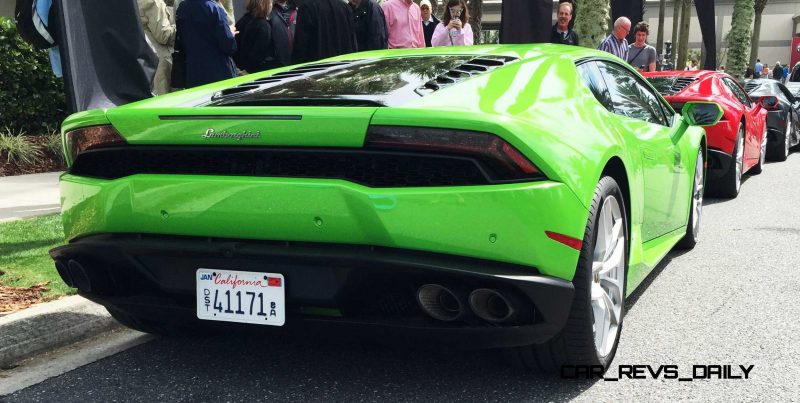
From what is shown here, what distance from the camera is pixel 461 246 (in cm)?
262

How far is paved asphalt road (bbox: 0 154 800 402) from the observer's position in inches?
122

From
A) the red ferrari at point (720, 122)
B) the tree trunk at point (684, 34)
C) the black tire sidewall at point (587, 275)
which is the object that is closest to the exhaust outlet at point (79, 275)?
the black tire sidewall at point (587, 275)

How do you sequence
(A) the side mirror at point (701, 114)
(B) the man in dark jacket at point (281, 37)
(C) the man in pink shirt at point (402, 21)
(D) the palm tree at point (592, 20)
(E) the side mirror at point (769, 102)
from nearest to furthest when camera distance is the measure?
(A) the side mirror at point (701, 114) → (B) the man in dark jacket at point (281, 37) → (C) the man in pink shirt at point (402, 21) → (E) the side mirror at point (769, 102) → (D) the palm tree at point (592, 20)

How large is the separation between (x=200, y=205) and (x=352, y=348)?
3.51ft

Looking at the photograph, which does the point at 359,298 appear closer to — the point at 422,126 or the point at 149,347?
the point at 422,126

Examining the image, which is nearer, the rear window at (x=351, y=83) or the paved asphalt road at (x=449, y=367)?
the rear window at (x=351, y=83)

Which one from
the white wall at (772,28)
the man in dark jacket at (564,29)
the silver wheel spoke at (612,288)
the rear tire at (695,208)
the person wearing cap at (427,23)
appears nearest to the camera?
the silver wheel spoke at (612,288)

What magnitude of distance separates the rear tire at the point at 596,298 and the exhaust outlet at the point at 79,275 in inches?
61.8

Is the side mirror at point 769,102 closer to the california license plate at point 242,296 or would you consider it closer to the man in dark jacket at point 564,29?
the man in dark jacket at point 564,29

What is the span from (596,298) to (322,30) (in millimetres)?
4670

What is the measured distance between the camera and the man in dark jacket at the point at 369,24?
8.03 m

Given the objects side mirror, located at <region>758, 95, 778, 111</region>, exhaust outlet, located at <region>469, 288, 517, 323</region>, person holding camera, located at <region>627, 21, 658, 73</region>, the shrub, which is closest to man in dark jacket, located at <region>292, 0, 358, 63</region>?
the shrub

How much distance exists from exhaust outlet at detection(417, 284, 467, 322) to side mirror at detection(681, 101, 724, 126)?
2818 millimetres

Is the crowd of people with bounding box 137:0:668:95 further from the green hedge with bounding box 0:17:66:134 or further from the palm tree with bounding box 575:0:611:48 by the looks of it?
the palm tree with bounding box 575:0:611:48
